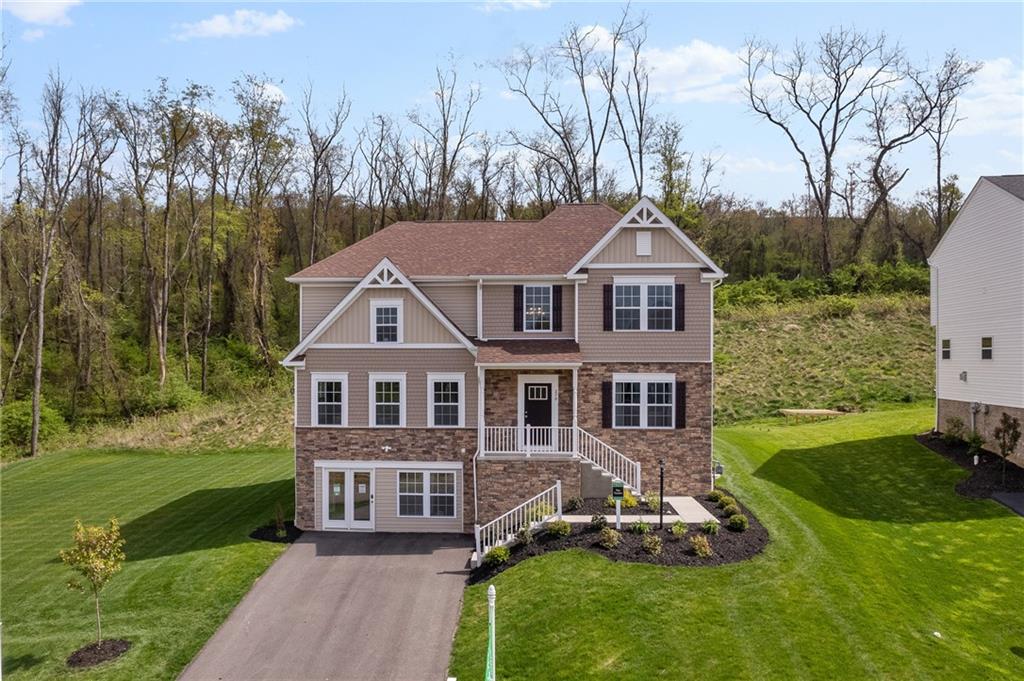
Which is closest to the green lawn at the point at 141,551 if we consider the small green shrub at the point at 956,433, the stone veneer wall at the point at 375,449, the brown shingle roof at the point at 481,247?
the stone veneer wall at the point at 375,449

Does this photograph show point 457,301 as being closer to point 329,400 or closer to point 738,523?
point 329,400

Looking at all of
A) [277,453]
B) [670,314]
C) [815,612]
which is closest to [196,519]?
[277,453]

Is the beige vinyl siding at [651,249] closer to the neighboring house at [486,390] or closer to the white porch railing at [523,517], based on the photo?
the neighboring house at [486,390]

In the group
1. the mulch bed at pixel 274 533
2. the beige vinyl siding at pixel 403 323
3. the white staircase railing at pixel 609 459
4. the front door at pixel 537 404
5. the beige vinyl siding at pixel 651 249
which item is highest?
the beige vinyl siding at pixel 651 249

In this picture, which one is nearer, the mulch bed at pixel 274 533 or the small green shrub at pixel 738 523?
the small green shrub at pixel 738 523

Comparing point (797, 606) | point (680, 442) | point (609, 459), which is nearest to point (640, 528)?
point (609, 459)

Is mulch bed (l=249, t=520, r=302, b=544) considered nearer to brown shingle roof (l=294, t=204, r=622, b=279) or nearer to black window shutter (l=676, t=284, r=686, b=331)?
brown shingle roof (l=294, t=204, r=622, b=279)
